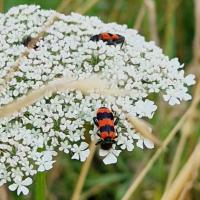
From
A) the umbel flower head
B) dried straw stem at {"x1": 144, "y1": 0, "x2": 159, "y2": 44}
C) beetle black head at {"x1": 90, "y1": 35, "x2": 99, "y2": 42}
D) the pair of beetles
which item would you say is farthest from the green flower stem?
dried straw stem at {"x1": 144, "y1": 0, "x2": 159, "y2": 44}

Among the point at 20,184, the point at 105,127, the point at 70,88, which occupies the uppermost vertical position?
the point at 105,127

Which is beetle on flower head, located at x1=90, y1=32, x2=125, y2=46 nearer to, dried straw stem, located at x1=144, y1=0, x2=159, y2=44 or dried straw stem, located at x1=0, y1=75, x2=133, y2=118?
dried straw stem, located at x1=144, y1=0, x2=159, y2=44

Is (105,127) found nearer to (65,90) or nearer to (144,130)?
(65,90)

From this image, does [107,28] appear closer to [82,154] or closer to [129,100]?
[129,100]

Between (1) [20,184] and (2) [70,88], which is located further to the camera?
(1) [20,184]

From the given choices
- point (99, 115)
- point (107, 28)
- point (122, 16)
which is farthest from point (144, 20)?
point (99, 115)

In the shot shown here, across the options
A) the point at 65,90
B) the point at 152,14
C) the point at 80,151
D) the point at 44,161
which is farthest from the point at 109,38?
the point at 152,14
